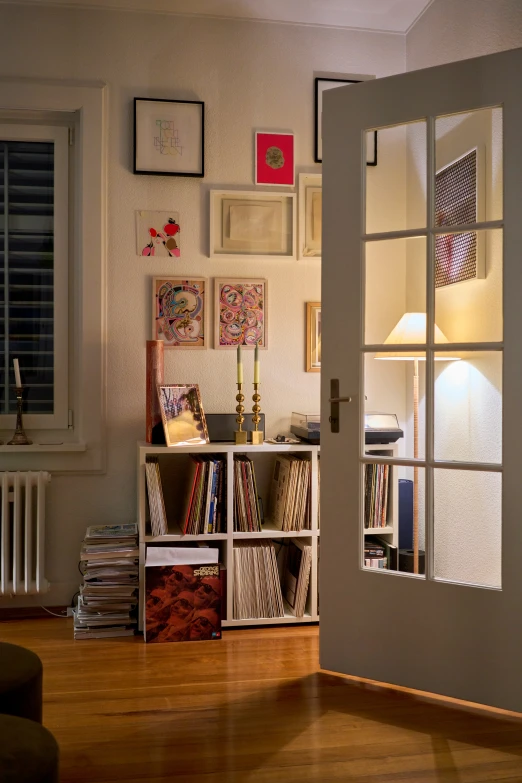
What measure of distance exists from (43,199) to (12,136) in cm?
29

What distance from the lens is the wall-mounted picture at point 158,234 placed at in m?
3.37

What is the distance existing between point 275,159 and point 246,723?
239 cm

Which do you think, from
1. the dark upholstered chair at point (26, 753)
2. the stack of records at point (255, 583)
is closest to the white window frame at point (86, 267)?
the stack of records at point (255, 583)

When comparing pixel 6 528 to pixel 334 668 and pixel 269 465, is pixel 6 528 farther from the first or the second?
pixel 334 668

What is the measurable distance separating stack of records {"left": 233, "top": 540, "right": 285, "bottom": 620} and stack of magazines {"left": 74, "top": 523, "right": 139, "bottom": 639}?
1.36 feet

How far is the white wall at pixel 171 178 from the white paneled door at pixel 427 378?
2.94 ft

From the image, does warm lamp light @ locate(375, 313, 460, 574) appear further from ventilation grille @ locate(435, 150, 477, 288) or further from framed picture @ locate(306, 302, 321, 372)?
framed picture @ locate(306, 302, 321, 372)

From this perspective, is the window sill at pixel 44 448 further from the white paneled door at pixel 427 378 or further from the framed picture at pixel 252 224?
the white paneled door at pixel 427 378

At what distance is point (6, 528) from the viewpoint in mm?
3191

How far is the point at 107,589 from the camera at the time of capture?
3.02 m

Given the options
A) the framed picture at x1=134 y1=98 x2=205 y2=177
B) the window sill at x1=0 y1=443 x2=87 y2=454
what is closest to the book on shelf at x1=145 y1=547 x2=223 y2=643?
the window sill at x1=0 y1=443 x2=87 y2=454

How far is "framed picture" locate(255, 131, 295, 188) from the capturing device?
345cm

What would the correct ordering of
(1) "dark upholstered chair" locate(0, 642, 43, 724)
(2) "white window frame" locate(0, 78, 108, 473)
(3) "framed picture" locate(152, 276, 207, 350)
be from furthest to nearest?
(3) "framed picture" locate(152, 276, 207, 350), (2) "white window frame" locate(0, 78, 108, 473), (1) "dark upholstered chair" locate(0, 642, 43, 724)

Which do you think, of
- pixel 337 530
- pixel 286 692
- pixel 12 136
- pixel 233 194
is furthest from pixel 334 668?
pixel 12 136
